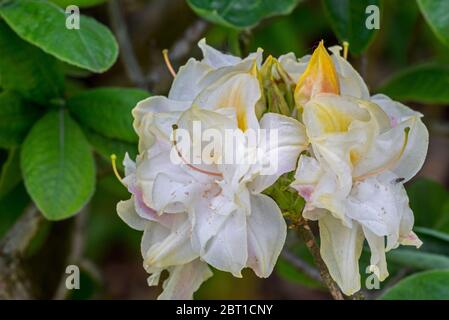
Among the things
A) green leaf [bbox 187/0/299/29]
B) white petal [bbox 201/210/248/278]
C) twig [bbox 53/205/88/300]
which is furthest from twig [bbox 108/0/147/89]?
white petal [bbox 201/210/248/278]

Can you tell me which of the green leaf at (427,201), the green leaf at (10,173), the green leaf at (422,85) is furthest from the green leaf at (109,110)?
the green leaf at (427,201)

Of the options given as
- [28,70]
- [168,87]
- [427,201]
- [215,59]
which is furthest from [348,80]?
[168,87]

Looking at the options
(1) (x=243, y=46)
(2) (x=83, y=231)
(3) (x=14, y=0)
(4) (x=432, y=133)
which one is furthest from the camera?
(4) (x=432, y=133)

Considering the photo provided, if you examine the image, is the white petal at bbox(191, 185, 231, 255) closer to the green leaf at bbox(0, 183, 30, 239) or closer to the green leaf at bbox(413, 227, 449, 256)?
the green leaf at bbox(413, 227, 449, 256)

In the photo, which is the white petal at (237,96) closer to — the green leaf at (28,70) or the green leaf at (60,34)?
the green leaf at (60,34)

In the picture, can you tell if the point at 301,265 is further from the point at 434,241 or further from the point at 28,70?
the point at 28,70
